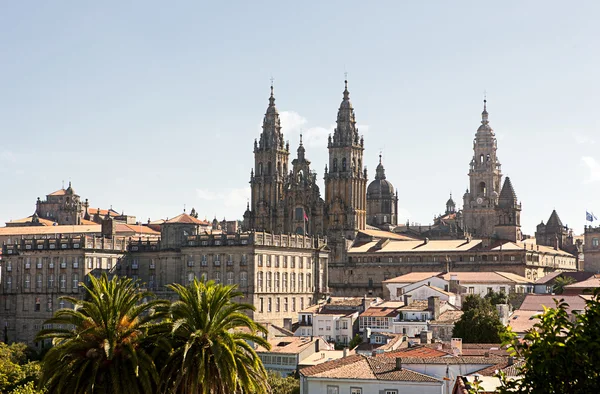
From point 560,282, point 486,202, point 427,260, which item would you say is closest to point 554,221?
A: point 486,202

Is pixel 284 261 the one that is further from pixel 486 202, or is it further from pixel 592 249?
pixel 486 202

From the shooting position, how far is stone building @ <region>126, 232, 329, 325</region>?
11075 centimetres

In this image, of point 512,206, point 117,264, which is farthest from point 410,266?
point 117,264

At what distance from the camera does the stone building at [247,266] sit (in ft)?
363

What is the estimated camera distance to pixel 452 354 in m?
55.6

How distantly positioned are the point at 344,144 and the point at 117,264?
52865 millimetres

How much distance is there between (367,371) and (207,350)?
63.8 ft

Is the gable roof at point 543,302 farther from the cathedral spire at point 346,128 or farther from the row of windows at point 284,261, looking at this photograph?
the cathedral spire at point 346,128

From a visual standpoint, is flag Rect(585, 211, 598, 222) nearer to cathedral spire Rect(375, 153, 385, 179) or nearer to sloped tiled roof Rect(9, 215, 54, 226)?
cathedral spire Rect(375, 153, 385, 179)

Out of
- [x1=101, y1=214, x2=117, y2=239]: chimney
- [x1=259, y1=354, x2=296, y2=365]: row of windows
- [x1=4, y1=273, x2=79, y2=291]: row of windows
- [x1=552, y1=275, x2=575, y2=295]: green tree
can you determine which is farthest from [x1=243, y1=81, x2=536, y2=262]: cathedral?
[x1=259, y1=354, x2=296, y2=365]: row of windows

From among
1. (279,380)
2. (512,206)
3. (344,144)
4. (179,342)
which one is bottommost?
(279,380)

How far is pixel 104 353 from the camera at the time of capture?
32.7 metres

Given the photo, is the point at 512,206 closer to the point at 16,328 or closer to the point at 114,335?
the point at 16,328

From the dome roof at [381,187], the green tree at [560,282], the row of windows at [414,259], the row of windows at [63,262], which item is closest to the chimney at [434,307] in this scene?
the green tree at [560,282]
